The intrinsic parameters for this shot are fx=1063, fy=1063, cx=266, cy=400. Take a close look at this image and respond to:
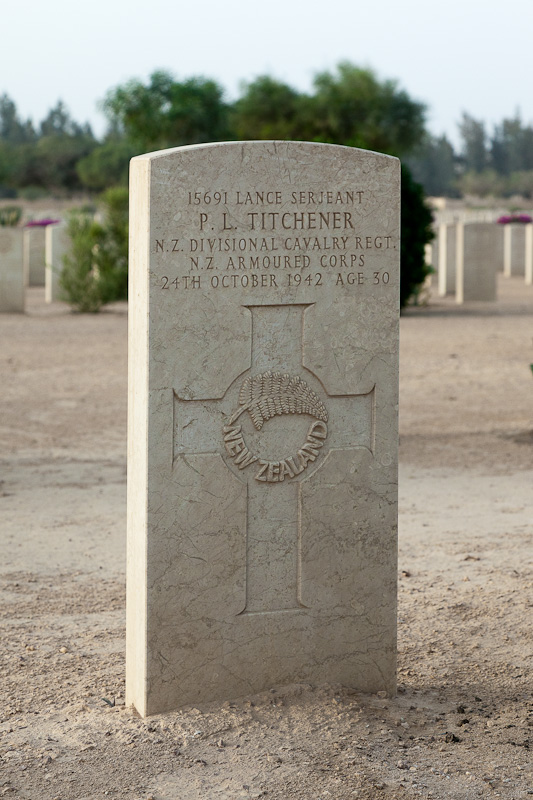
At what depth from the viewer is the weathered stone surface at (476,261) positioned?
62.2 feet

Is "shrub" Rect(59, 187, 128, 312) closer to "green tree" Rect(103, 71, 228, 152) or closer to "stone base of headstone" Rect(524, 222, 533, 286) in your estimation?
"stone base of headstone" Rect(524, 222, 533, 286)

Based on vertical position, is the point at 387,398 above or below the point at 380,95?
below

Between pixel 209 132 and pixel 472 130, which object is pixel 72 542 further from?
pixel 472 130

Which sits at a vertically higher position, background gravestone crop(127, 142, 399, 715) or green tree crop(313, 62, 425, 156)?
green tree crop(313, 62, 425, 156)

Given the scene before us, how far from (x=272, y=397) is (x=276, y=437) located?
5.6 inches

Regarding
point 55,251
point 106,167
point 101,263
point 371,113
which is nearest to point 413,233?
point 101,263

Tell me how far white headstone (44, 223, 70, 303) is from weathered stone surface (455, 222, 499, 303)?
7228mm

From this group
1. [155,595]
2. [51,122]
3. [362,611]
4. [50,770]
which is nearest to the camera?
[50,770]

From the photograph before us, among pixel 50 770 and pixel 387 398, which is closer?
pixel 50 770

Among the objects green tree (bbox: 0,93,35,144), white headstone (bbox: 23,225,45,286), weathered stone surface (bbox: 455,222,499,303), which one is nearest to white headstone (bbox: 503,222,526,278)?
weathered stone surface (bbox: 455,222,499,303)

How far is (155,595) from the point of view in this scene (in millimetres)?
3324

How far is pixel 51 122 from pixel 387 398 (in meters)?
117

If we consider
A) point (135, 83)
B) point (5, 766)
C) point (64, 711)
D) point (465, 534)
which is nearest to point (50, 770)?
point (5, 766)

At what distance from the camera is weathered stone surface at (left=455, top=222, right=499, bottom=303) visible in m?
19.0
